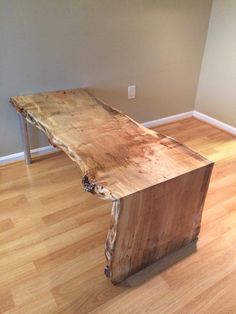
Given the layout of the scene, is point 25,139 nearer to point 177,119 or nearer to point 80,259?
point 80,259

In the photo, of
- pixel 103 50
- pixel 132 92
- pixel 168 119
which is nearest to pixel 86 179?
pixel 103 50

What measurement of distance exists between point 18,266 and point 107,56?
1.71 metres

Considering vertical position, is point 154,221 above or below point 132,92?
below

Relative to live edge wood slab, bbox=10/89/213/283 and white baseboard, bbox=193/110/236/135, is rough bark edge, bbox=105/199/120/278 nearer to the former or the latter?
live edge wood slab, bbox=10/89/213/283

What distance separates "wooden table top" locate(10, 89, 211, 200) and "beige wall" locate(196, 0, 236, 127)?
149 cm

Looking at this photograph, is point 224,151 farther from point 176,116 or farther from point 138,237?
point 138,237

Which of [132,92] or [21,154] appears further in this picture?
[132,92]

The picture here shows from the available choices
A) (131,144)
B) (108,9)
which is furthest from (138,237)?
(108,9)

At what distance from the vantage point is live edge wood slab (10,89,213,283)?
1.16 metres

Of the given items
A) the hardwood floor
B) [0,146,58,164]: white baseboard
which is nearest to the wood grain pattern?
the hardwood floor

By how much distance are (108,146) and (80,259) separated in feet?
2.03

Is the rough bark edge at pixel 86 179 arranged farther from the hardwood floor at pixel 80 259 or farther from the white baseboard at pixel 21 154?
the white baseboard at pixel 21 154

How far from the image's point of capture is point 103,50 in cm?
224

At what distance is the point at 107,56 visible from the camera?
2.28 meters
